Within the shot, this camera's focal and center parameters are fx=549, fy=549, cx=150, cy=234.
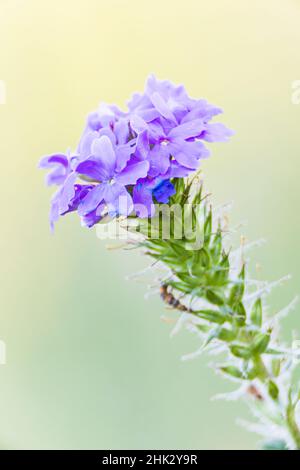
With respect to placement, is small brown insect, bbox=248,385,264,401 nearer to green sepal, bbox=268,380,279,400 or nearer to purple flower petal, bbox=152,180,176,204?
green sepal, bbox=268,380,279,400

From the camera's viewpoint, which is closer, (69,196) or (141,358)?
(69,196)

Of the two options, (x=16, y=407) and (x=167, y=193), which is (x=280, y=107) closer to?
(x=167, y=193)

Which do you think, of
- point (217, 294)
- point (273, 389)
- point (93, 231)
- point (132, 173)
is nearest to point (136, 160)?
point (132, 173)

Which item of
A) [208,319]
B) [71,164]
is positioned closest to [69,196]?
[71,164]

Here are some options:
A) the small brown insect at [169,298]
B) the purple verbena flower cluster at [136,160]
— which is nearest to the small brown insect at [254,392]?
the small brown insect at [169,298]

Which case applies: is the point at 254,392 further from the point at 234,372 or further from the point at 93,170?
the point at 93,170

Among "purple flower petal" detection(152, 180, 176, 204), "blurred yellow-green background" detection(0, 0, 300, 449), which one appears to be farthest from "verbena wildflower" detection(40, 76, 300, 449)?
"blurred yellow-green background" detection(0, 0, 300, 449)
